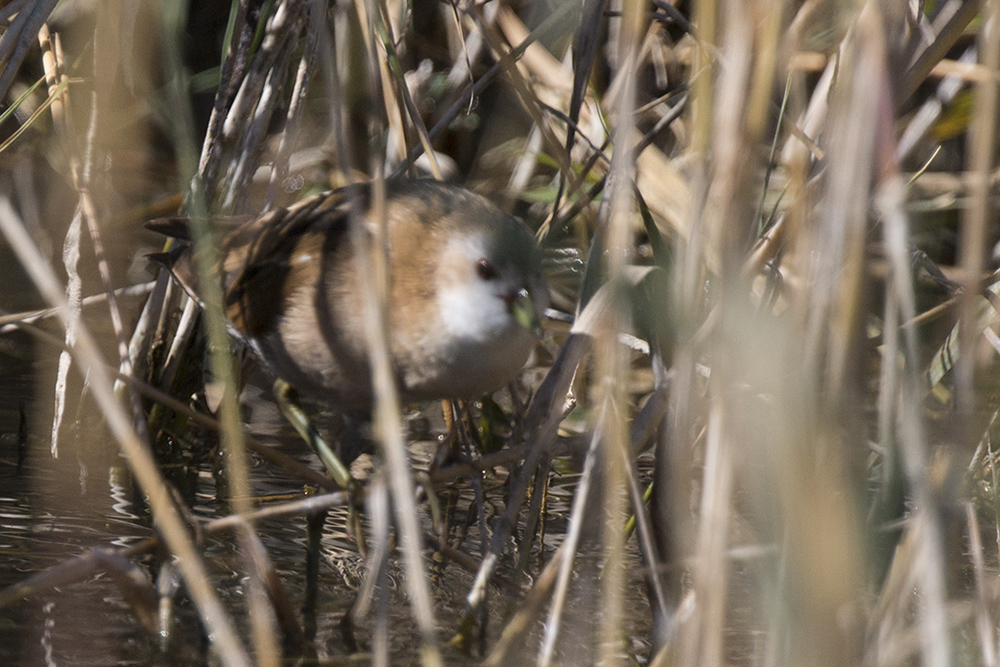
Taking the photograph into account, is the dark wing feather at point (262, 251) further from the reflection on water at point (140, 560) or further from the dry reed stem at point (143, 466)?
the dry reed stem at point (143, 466)

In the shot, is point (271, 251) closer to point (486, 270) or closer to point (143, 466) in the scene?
point (486, 270)

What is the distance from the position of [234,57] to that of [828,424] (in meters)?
1.73

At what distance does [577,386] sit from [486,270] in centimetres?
77

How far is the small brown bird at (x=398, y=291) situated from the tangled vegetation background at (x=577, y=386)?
12 cm

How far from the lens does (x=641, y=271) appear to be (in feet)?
6.66

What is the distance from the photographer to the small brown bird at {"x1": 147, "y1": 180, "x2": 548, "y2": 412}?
6.59 feet

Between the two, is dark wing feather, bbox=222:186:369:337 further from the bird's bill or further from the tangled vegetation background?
the bird's bill

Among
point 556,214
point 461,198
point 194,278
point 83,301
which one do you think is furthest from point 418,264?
point 83,301

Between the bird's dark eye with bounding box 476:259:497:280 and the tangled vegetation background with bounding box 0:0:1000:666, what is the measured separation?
0.54 ft

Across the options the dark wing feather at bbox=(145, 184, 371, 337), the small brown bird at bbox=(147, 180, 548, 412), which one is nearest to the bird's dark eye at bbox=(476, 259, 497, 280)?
the small brown bird at bbox=(147, 180, 548, 412)

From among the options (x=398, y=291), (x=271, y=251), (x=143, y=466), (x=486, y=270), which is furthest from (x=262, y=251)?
(x=143, y=466)

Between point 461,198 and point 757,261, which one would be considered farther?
point 461,198

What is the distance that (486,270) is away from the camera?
6.66 feet

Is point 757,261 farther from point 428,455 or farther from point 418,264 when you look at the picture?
point 428,455
